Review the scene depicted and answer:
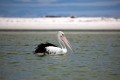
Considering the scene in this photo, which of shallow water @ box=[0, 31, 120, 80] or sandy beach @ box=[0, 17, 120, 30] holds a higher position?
sandy beach @ box=[0, 17, 120, 30]

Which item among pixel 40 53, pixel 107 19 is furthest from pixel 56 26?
pixel 40 53

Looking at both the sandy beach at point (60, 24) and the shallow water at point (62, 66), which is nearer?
the shallow water at point (62, 66)

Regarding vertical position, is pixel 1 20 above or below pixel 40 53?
above

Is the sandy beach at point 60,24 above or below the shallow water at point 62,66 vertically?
above

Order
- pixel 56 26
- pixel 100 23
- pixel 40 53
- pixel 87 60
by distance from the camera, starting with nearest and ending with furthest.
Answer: pixel 87 60, pixel 40 53, pixel 56 26, pixel 100 23

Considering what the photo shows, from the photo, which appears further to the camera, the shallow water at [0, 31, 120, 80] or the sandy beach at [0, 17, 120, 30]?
the sandy beach at [0, 17, 120, 30]

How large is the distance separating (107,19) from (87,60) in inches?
2627

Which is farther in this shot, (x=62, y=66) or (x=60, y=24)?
(x=60, y=24)

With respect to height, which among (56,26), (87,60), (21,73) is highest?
(56,26)

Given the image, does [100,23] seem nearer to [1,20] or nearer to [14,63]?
[1,20]

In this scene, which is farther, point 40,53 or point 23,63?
point 40,53

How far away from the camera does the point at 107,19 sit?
79938 mm

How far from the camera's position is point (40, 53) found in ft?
50.1

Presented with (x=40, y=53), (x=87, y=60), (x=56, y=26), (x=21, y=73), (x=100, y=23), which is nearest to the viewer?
(x=21, y=73)
